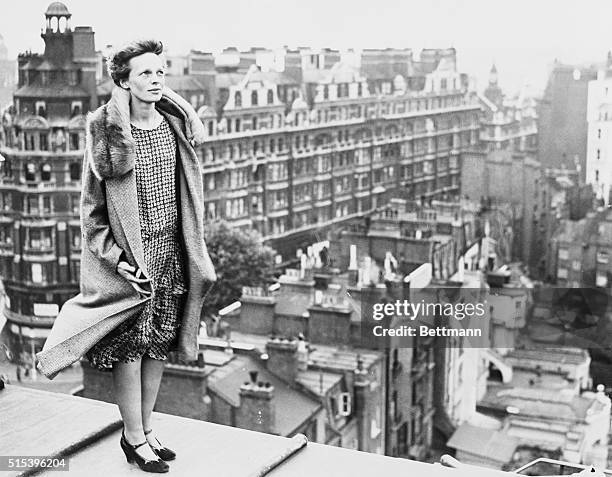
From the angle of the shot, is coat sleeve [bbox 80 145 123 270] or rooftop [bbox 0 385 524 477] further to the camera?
rooftop [bbox 0 385 524 477]

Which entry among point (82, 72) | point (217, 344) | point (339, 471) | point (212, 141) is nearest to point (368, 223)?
point (212, 141)

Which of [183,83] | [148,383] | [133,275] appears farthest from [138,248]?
[183,83]

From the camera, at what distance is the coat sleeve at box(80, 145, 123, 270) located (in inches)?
84.6

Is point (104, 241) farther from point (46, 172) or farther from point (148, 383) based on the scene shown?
point (46, 172)

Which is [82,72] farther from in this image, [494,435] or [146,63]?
[146,63]

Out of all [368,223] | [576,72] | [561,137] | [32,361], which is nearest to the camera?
[32,361]

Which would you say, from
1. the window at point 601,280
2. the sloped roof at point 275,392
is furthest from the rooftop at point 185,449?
the window at point 601,280

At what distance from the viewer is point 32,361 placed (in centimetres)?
728

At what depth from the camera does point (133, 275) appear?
7.00 feet

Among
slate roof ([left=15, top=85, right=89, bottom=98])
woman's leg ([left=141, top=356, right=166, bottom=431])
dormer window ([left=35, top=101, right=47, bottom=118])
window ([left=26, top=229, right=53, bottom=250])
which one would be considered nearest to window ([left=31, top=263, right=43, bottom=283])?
window ([left=26, top=229, right=53, bottom=250])

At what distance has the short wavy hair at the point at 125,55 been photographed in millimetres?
2168

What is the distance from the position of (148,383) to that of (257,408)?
427 centimetres

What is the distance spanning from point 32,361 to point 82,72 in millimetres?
2257

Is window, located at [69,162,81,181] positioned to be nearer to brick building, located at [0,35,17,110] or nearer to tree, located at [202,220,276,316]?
brick building, located at [0,35,17,110]
